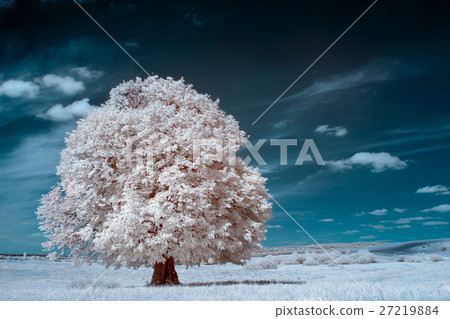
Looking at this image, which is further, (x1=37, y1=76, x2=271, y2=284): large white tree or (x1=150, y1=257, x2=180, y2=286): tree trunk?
(x1=150, y1=257, x2=180, y2=286): tree trunk

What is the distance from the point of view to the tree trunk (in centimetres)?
2023

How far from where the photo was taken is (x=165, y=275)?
2038 cm

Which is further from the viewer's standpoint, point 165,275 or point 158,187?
point 165,275

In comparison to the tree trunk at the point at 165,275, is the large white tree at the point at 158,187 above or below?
above

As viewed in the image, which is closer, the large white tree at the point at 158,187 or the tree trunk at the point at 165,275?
the large white tree at the point at 158,187

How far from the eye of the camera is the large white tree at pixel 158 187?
17.1 m

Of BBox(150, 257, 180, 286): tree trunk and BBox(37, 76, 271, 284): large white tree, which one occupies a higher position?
BBox(37, 76, 271, 284): large white tree

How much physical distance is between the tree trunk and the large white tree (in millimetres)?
54

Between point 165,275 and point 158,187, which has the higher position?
point 158,187

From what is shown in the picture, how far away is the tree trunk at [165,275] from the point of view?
20234mm

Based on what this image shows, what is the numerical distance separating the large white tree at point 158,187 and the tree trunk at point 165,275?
0.18 ft

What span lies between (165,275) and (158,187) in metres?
5.41
